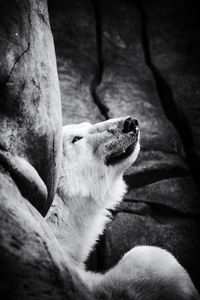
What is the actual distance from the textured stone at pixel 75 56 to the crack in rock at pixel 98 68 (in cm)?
4

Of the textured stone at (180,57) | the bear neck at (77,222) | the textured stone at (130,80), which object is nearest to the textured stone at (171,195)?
the textured stone at (180,57)

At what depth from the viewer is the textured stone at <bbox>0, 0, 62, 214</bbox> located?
1741mm

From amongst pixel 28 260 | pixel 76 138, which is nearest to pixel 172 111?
pixel 76 138

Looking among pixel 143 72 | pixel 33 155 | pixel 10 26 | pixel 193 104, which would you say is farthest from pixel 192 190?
pixel 10 26

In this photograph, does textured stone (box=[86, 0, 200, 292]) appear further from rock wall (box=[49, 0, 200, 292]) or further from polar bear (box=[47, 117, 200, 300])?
polar bear (box=[47, 117, 200, 300])

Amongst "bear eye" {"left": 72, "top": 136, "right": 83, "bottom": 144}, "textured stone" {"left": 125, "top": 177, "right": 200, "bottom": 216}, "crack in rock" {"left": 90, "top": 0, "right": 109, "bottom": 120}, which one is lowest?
"textured stone" {"left": 125, "top": 177, "right": 200, "bottom": 216}

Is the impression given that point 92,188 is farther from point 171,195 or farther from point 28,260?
point 28,260

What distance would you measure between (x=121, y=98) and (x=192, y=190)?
1.55 meters

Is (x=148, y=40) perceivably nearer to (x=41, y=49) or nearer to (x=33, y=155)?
(x=41, y=49)

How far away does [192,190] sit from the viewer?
3.79 meters

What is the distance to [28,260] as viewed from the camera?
1337 millimetres

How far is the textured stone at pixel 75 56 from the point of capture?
14.2 feet

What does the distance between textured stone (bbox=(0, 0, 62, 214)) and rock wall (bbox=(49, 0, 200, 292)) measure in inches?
67.9

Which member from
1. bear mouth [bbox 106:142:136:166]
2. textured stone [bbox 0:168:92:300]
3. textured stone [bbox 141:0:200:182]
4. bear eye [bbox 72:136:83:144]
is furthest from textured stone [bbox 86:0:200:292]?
textured stone [bbox 0:168:92:300]
